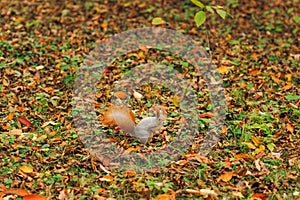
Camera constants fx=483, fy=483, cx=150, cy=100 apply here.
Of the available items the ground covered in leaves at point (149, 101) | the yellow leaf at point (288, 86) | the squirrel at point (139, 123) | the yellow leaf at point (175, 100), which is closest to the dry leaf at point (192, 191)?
the ground covered in leaves at point (149, 101)

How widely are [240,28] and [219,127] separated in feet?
5.10

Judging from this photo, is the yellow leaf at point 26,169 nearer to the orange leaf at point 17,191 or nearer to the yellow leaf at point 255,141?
the orange leaf at point 17,191

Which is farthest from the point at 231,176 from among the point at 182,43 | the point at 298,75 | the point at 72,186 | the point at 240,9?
the point at 240,9

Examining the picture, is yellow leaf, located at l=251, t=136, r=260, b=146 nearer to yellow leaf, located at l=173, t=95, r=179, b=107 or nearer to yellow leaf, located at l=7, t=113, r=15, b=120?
yellow leaf, located at l=173, t=95, r=179, b=107

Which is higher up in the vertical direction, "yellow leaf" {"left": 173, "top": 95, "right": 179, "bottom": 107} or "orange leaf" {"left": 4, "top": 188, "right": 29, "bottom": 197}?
"yellow leaf" {"left": 173, "top": 95, "right": 179, "bottom": 107}

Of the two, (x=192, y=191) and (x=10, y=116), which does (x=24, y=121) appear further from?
(x=192, y=191)

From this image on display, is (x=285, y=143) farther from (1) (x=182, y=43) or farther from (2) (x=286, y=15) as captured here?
(2) (x=286, y=15)

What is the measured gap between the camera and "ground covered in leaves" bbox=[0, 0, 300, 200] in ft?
9.86

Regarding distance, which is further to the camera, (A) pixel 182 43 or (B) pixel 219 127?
(A) pixel 182 43

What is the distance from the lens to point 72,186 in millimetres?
2990

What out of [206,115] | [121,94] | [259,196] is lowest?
[259,196]

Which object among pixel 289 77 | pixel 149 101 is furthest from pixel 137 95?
pixel 289 77

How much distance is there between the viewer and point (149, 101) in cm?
372

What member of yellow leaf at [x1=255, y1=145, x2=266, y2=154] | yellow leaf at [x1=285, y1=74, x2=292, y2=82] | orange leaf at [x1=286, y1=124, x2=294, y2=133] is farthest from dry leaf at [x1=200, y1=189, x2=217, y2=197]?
yellow leaf at [x1=285, y1=74, x2=292, y2=82]
